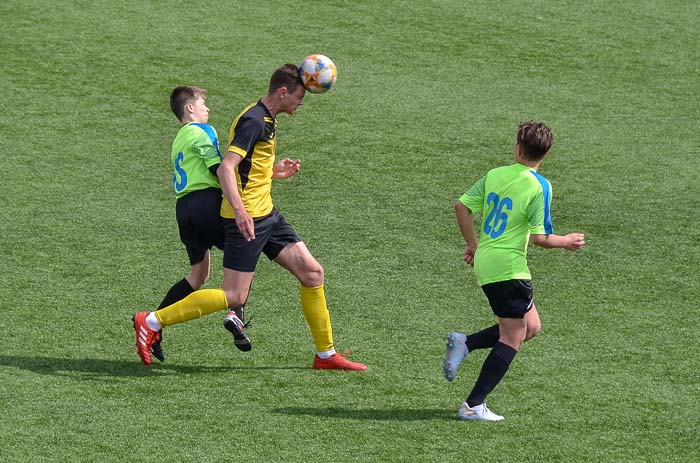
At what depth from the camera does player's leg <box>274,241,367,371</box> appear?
689 centimetres

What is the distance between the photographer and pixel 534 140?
234 inches

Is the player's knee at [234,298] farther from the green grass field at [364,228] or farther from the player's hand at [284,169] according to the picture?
the player's hand at [284,169]

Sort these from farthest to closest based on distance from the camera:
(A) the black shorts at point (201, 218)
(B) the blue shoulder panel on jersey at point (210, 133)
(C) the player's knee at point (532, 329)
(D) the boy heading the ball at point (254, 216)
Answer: (B) the blue shoulder panel on jersey at point (210, 133), (A) the black shorts at point (201, 218), (D) the boy heading the ball at point (254, 216), (C) the player's knee at point (532, 329)

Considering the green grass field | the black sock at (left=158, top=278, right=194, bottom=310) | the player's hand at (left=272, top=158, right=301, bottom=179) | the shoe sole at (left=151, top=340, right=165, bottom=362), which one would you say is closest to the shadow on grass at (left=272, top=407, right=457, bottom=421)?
the green grass field

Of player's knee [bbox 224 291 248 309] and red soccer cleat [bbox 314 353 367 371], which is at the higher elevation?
player's knee [bbox 224 291 248 309]

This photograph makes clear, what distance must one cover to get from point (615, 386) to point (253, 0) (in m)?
9.48

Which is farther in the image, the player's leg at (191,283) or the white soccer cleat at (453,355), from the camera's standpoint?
the player's leg at (191,283)

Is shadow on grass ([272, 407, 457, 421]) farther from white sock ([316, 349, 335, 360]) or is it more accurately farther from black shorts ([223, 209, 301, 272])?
black shorts ([223, 209, 301, 272])

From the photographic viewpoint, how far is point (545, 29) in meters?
14.4

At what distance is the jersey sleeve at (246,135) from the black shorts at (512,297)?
1.55 m

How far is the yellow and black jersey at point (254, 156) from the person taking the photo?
21.5 feet

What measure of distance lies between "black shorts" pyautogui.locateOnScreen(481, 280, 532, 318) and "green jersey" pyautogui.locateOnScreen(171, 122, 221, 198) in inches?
74.7

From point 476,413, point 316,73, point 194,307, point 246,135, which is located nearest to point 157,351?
point 194,307

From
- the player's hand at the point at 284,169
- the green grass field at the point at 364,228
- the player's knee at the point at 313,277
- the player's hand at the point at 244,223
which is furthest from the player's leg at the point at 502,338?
the player's hand at the point at 284,169
